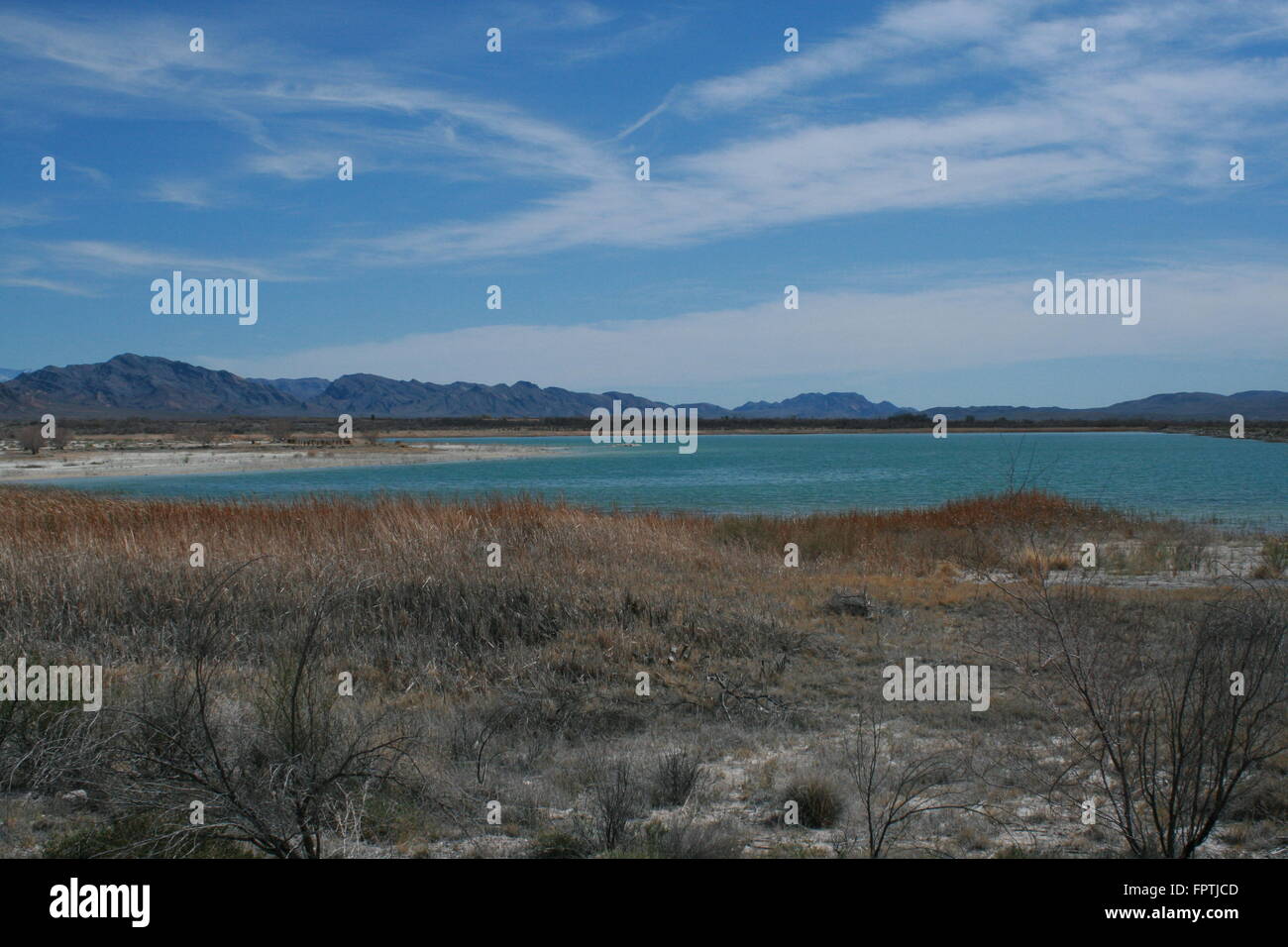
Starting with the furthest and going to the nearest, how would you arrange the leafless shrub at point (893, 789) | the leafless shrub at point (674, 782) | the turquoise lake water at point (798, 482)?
the turquoise lake water at point (798, 482) < the leafless shrub at point (674, 782) < the leafless shrub at point (893, 789)

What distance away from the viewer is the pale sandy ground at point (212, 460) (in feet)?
169

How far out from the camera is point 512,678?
8914 mm

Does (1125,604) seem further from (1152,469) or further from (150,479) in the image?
(150,479)

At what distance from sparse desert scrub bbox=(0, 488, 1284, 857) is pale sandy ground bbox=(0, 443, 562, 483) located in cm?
3726

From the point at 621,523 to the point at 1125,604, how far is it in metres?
7.92

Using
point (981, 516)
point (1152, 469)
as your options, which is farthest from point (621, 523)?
point (1152, 469)

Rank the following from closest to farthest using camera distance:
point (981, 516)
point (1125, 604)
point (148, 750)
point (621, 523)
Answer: point (148, 750) < point (1125, 604) < point (621, 523) < point (981, 516)

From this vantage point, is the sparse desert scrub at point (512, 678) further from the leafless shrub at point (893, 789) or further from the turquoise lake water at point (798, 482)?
the turquoise lake water at point (798, 482)

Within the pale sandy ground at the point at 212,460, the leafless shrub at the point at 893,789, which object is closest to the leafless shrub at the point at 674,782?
the leafless shrub at the point at 893,789

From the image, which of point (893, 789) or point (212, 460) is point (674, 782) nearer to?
point (893, 789)

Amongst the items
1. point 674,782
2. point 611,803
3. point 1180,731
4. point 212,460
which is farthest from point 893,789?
point 212,460

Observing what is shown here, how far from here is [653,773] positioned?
20.8 feet

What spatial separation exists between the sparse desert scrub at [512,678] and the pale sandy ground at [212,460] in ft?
122

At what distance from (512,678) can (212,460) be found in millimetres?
62145
